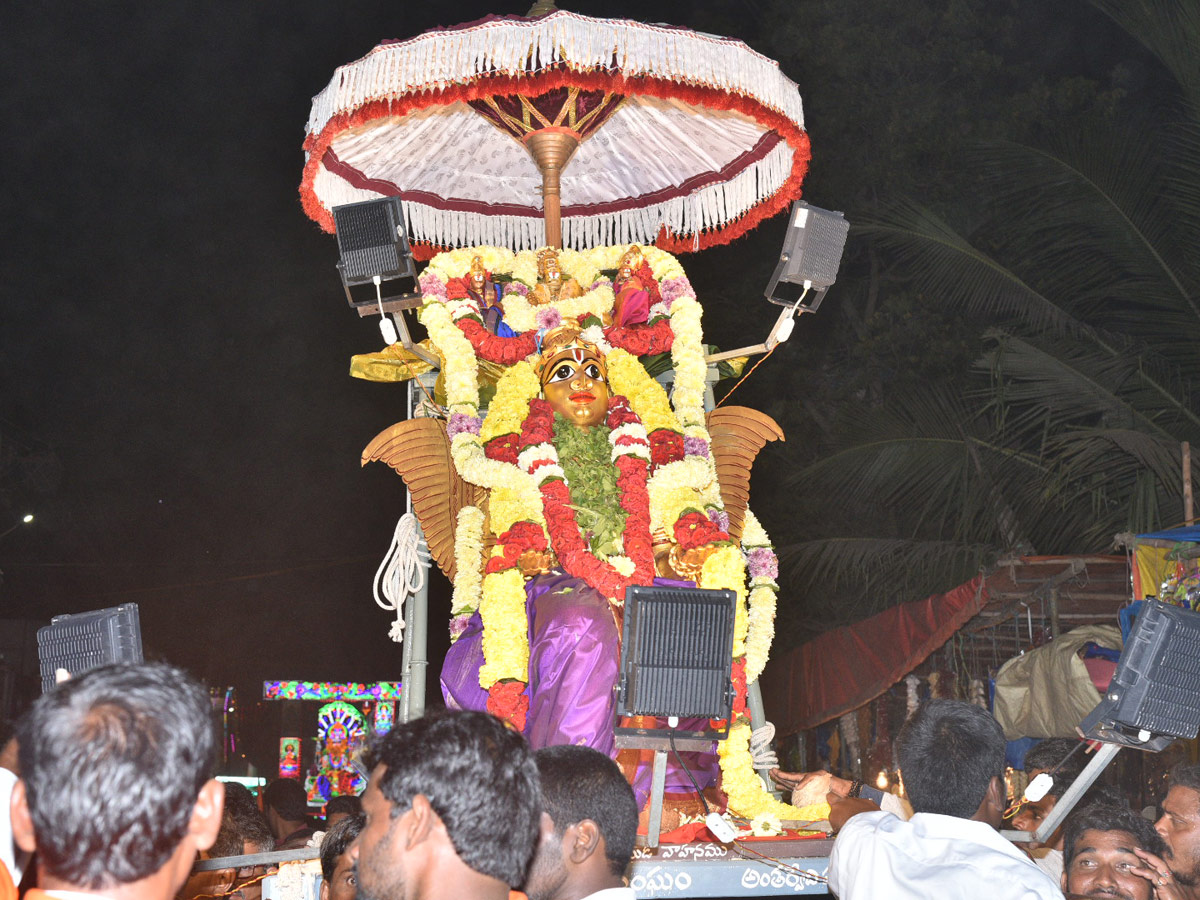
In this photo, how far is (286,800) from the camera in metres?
7.33

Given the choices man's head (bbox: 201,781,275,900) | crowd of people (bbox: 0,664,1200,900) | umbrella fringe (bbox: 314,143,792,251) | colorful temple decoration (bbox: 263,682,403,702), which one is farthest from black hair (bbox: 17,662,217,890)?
colorful temple decoration (bbox: 263,682,403,702)

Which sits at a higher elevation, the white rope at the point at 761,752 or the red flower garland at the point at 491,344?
the red flower garland at the point at 491,344

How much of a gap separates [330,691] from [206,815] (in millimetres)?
18195

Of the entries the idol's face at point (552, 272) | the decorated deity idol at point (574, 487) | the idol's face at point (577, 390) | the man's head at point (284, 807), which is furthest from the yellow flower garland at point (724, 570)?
the man's head at point (284, 807)

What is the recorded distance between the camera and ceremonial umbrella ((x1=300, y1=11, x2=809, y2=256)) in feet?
18.0

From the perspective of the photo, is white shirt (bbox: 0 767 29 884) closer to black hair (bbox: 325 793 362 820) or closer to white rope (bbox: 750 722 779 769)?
black hair (bbox: 325 793 362 820)

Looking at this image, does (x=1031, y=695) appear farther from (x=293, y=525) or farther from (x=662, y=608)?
(x=293, y=525)

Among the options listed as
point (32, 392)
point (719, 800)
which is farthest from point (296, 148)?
Answer: point (719, 800)

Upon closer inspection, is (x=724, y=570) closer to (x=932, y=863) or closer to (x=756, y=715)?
(x=756, y=715)

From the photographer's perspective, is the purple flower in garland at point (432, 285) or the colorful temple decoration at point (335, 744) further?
the colorful temple decoration at point (335, 744)

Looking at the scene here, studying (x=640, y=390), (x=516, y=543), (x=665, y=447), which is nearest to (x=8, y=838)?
(x=516, y=543)

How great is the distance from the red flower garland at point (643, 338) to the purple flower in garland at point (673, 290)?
130 millimetres

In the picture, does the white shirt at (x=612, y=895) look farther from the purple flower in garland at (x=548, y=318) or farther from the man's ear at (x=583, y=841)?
the purple flower in garland at (x=548, y=318)

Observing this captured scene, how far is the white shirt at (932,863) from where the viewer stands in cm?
252
